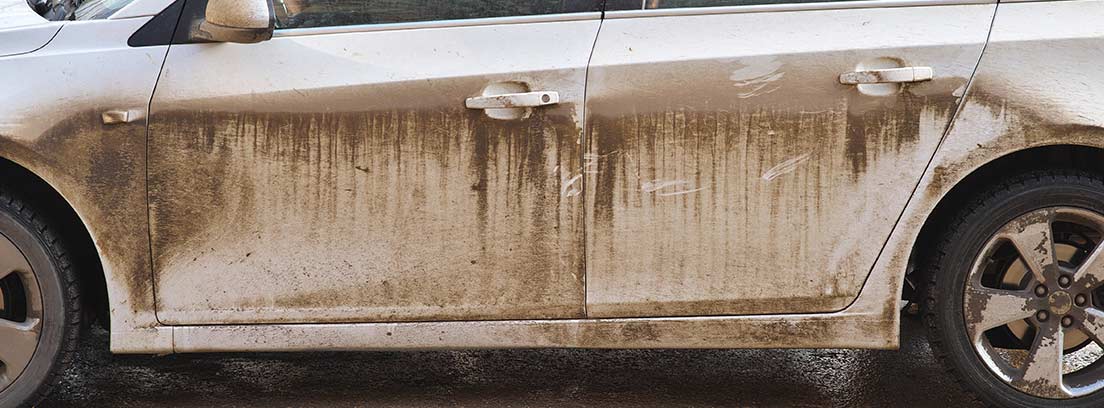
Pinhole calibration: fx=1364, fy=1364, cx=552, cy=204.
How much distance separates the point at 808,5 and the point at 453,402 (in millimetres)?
1562

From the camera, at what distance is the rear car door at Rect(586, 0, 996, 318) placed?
3.48m

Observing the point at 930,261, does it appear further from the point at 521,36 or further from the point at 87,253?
the point at 87,253

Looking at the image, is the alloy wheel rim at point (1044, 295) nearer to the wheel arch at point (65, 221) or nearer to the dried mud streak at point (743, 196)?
the dried mud streak at point (743, 196)

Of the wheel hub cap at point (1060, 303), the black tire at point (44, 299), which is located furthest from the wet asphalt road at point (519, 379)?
the wheel hub cap at point (1060, 303)

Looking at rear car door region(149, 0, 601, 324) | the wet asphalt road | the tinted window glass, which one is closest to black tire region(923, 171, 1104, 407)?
the wet asphalt road

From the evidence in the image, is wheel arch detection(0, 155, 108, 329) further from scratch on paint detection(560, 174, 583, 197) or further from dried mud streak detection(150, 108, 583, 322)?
scratch on paint detection(560, 174, 583, 197)

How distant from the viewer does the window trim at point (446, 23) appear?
3.56m

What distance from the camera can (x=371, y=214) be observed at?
356 cm

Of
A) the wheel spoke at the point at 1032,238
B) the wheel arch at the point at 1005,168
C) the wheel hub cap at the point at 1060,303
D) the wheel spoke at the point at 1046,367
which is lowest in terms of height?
the wheel spoke at the point at 1046,367

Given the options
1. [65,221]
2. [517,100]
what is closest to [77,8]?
[65,221]

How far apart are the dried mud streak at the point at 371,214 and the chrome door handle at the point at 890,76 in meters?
0.72

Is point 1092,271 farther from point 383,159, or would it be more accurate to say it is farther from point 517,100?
point 383,159

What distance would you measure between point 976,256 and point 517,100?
4.26 feet

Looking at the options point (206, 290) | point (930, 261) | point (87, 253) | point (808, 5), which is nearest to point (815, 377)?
point (930, 261)
